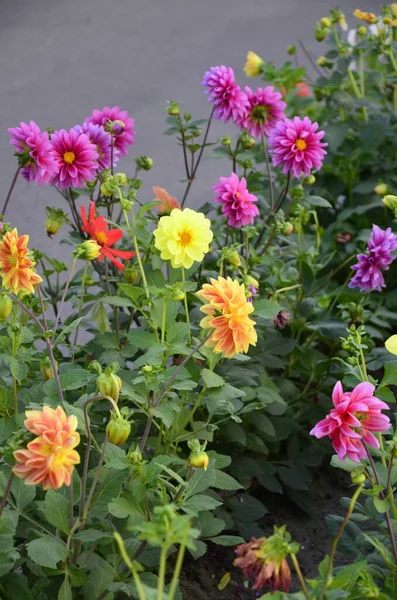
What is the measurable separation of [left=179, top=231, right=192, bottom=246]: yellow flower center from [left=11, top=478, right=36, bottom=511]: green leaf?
14.0 inches

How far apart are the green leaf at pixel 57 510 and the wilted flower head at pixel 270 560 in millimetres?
272

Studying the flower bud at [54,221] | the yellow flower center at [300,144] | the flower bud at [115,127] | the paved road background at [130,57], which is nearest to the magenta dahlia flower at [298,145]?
the yellow flower center at [300,144]

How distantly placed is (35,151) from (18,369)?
0.33 m

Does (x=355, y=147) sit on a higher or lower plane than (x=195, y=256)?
lower

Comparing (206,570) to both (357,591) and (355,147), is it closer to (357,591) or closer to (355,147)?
(357,591)

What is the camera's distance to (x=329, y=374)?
67.9 inches

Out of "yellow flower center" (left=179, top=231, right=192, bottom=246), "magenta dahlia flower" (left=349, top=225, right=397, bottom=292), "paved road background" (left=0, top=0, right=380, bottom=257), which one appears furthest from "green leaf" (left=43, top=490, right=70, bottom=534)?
"paved road background" (left=0, top=0, right=380, bottom=257)

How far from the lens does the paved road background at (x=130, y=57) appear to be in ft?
11.0

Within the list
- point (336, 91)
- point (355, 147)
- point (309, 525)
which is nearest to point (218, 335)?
point (309, 525)

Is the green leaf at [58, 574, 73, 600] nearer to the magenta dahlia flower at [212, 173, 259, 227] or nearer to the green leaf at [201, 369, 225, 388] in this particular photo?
the green leaf at [201, 369, 225, 388]

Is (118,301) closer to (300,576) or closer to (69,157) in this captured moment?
(69,157)

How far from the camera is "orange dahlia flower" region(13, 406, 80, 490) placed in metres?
0.83

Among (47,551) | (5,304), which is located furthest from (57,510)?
(5,304)

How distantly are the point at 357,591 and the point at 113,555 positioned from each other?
32 cm
